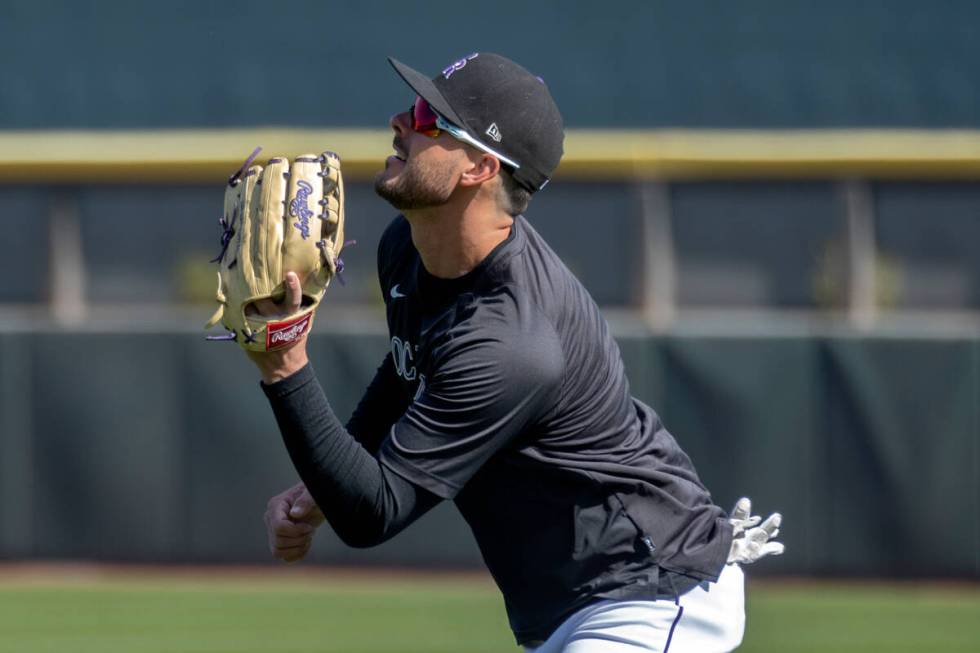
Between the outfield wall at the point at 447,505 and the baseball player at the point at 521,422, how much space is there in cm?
473

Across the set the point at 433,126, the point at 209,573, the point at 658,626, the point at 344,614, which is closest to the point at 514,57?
the point at 209,573

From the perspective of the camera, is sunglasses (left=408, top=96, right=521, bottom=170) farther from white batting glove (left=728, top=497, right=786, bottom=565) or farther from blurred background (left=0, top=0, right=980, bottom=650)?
blurred background (left=0, top=0, right=980, bottom=650)

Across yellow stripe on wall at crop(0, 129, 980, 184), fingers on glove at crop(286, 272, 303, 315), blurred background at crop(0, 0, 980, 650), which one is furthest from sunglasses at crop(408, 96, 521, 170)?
yellow stripe on wall at crop(0, 129, 980, 184)

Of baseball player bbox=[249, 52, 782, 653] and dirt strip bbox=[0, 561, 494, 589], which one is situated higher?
baseball player bbox=[249, 52, 782, 653]

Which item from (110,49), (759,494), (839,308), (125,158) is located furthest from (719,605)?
(110,49)

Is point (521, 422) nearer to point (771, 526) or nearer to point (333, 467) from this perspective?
point (333, 467)

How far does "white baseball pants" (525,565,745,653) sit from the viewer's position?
312 cm

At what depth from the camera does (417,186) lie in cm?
304

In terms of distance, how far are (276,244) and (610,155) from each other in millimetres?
5711

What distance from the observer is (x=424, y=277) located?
3.22m

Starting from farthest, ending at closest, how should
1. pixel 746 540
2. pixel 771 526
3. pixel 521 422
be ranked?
pixel 771 526 → pixel 746 540 → pixel 521 422

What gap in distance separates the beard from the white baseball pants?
2.97 feet

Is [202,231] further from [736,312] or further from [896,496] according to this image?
[896,496]

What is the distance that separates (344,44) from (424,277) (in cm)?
715
